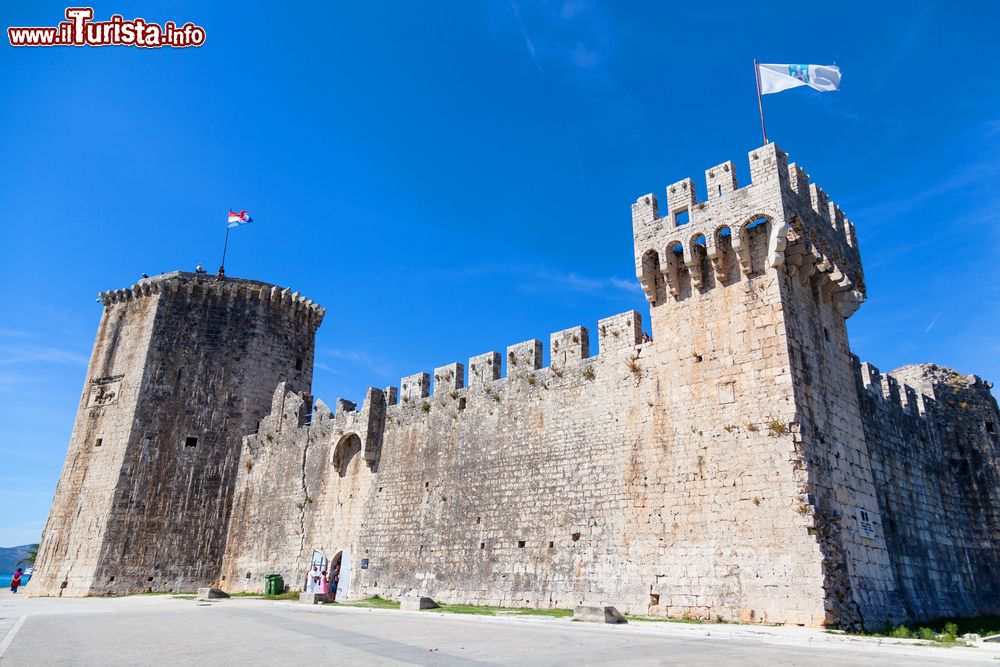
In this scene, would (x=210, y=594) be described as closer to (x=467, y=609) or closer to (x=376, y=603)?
(x=376, y=603)

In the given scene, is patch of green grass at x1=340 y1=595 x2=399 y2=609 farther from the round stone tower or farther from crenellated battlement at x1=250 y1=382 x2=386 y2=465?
the round stone tower

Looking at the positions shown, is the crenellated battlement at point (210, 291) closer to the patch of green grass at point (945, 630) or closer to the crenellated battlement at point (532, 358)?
the crenellated battlement at point (532, 358)

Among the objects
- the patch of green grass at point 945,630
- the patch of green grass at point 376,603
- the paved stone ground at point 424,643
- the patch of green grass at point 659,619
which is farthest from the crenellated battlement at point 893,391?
the patch of green grass at point 376,603

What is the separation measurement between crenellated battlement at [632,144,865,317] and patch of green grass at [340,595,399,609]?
9453 millimetres

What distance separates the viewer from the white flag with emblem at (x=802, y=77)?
47.0 ft

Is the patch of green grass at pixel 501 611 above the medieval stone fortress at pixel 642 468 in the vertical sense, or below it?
below

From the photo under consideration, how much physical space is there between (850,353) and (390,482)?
495 inches

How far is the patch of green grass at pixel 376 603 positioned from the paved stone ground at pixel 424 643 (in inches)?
121

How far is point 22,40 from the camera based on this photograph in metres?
14.7

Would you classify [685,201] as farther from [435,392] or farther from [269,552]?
[269,552]

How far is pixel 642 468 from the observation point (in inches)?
549

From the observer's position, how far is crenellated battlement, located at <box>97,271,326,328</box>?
26.7 metres

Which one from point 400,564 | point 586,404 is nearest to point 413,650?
point 586,404

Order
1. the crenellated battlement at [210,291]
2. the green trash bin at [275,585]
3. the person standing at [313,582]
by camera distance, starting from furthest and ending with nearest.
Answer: the crenellated battlement at [210,291] < the green trash bin at [275,585] < the person standing at [313,582]
